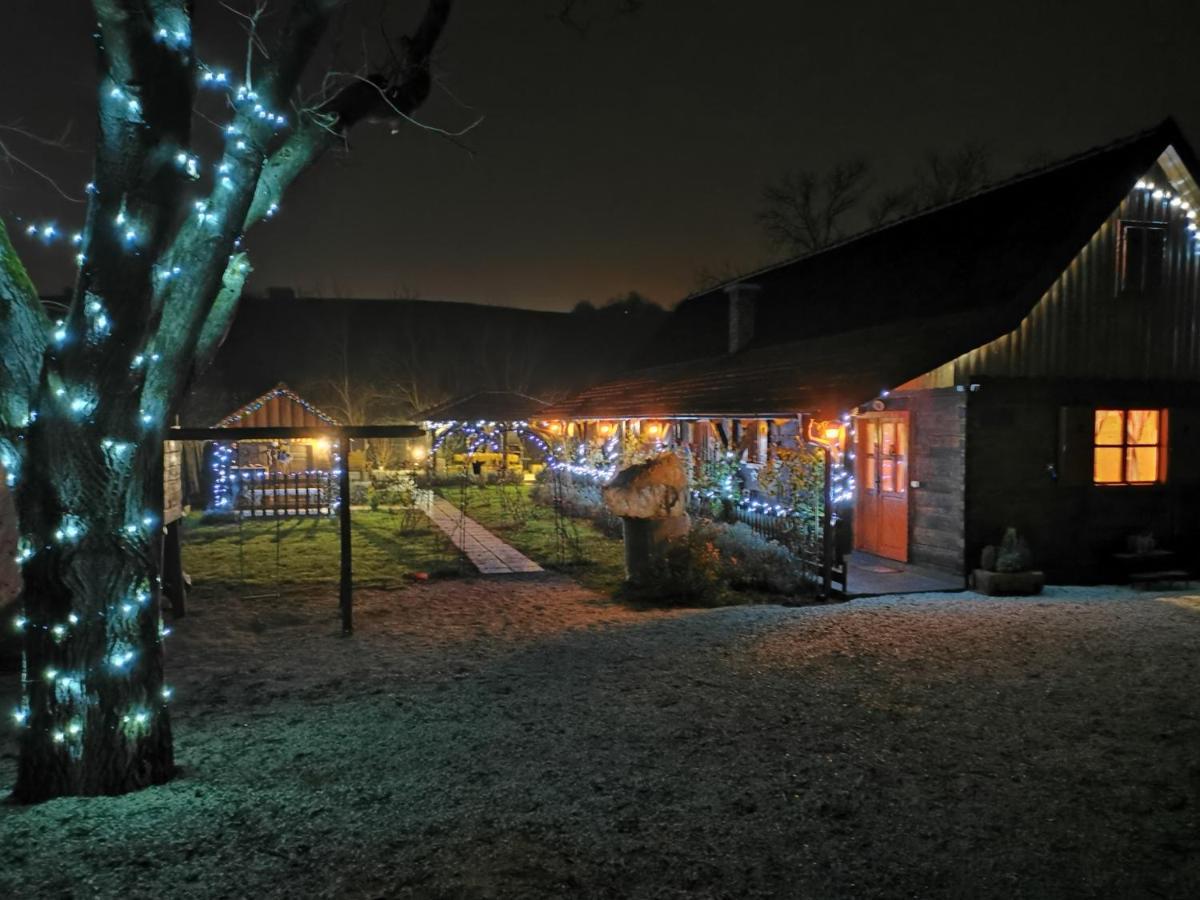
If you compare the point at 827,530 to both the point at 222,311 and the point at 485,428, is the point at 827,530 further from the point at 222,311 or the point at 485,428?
the point at 485,428

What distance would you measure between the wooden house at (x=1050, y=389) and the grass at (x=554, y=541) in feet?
10.5

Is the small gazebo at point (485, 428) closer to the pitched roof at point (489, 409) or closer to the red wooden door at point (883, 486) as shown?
the pitched roof at point (489, 409)

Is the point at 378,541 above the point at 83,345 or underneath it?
underneath

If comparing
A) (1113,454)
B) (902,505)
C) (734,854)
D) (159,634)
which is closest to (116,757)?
(159,634)

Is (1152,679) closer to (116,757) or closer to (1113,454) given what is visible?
(1113,454)

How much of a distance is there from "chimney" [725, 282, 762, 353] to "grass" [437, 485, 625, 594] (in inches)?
224

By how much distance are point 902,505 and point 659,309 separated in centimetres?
5382

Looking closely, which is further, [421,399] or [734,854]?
[421,399]

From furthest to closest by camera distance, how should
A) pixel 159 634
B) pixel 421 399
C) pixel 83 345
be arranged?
pixel 421 399, pixel 159 634, pixel 83 345

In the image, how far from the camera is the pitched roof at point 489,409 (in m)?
23.5

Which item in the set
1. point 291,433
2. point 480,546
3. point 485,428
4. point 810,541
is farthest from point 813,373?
point 485,428

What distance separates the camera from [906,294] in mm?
14969

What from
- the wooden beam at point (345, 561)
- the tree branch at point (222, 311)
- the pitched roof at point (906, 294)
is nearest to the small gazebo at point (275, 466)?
the pitched roof at point (906, 294)

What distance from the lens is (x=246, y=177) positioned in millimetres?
5293
